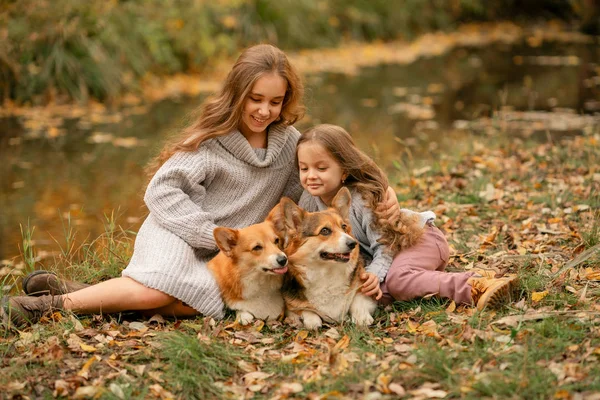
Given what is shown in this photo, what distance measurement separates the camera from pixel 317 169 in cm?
455

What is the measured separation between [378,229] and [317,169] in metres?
0.52

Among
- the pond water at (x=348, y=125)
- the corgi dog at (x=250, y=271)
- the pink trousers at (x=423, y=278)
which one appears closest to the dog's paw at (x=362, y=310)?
the pink trousers at (x=423, y=278)

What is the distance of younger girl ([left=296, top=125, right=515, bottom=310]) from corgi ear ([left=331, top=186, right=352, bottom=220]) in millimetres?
242

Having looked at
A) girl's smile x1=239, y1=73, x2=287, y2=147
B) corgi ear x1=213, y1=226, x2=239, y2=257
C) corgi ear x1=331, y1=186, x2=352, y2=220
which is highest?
girl's smile x1=239, y1=73, x2=287, y2=147

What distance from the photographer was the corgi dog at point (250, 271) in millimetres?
4109

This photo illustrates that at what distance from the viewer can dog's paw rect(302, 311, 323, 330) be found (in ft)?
13.6

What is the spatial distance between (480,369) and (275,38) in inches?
523

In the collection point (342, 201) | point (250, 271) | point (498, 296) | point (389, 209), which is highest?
point (342, 201)

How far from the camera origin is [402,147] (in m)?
9.04

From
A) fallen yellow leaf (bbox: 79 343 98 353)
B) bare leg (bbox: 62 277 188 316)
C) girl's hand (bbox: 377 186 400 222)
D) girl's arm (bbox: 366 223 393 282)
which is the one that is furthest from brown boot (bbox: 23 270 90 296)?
girl's hand (bbox: 377 186 400 222)

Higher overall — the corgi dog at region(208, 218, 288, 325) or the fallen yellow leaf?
the corgi dog at region(208, 218, 288, 325)

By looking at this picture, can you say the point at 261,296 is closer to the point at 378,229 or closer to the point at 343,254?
the point at 343,254

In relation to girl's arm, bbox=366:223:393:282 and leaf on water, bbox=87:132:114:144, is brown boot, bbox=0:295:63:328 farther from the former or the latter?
leaf on water, bbox=87:132:114:144

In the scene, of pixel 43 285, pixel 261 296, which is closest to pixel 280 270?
pixel 261 296
